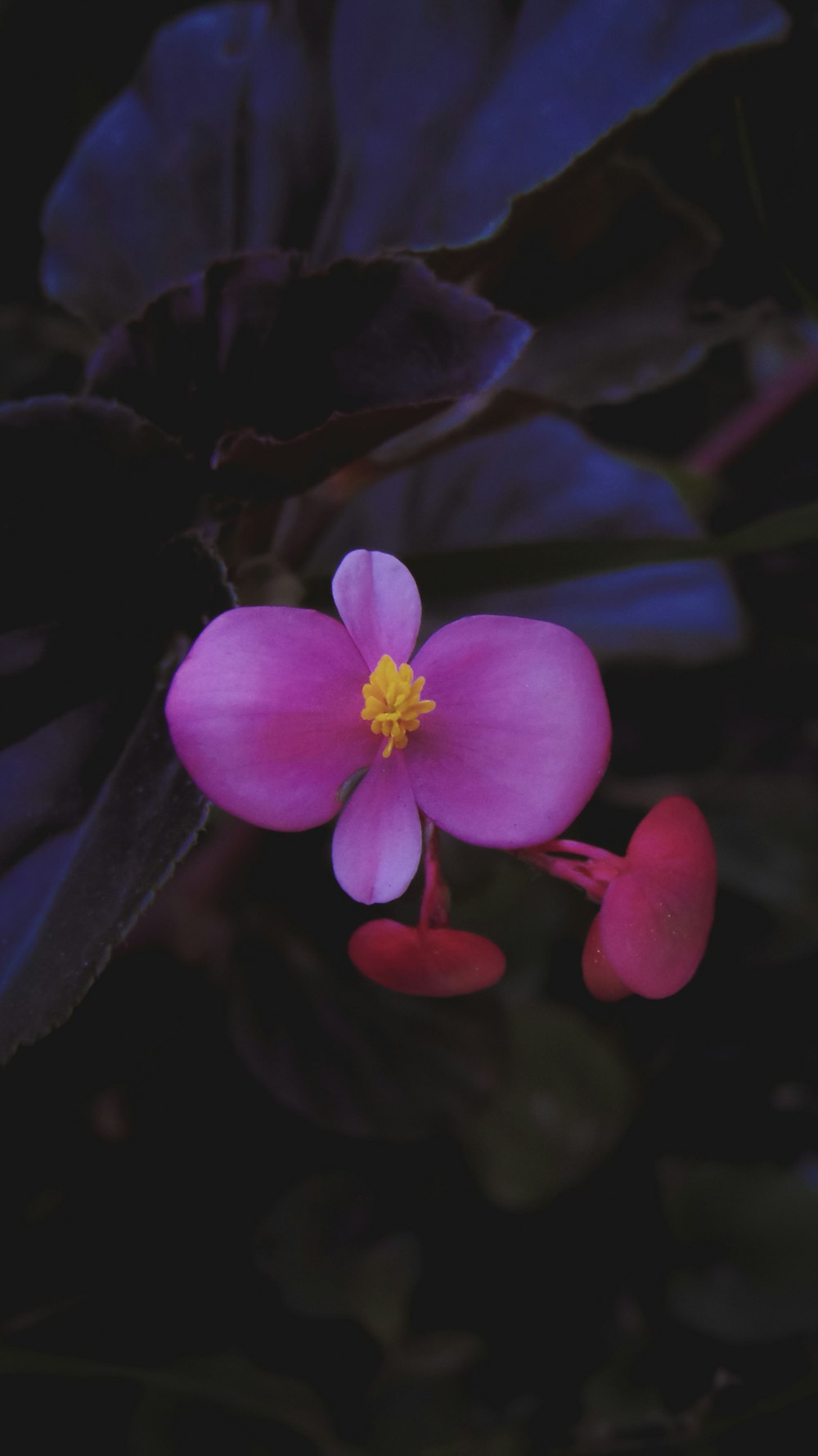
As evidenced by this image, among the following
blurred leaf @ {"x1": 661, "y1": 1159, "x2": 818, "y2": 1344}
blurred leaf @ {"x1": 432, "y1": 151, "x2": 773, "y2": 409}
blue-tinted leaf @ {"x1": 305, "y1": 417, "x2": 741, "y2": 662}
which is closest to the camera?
blurred leaf @ {"x1": 432, "y1": 151, "x2": 773, "y2": 409}

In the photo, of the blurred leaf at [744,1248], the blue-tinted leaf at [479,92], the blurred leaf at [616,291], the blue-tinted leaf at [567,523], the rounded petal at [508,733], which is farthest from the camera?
the blurred leaf at [744,1248]

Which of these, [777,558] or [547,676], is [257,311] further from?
[777,558]

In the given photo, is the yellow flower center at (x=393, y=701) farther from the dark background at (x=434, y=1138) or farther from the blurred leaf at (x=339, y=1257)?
the blurred leaf at (x=339, y=1257)

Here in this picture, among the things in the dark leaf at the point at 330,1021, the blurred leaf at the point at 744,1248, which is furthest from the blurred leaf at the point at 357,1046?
the blurred leaf at the point at 744,1248

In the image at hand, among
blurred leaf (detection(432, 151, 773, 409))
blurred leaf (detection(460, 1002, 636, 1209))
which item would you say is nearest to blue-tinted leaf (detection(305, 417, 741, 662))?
blurred leaf (detection(432, 151, 773, 409))

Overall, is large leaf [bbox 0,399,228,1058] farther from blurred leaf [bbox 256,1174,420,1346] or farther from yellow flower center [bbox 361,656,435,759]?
blurred leaf [bbox 256,1174,420,1346]

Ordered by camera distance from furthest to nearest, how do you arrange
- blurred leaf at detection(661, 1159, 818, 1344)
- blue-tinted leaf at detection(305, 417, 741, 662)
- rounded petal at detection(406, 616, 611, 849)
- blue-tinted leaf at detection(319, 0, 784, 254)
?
blurred leaf at detection(661, 1159, 818, 1344)
blue-tinted leaf at detection(305, 417, 741, 662)
blue-tinted leaf at detection(319, 0, 784, 254)
rounded petal at detection(406, 616, 611, 849)

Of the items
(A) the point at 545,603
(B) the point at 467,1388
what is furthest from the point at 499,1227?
(A) the point at 545,603
